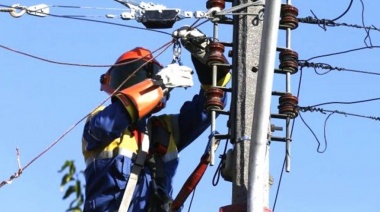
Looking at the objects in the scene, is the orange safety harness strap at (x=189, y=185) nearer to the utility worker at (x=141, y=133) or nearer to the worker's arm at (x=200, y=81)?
the utility worker at (x=141, y=133)

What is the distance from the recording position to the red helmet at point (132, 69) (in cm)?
869

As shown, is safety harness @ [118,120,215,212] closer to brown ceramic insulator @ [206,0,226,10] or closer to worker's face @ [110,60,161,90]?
worker's face @ [110,60,161,90]

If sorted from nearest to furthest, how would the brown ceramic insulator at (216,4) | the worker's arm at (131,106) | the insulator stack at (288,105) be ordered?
the insulator stack at (288,105)
the worker's arm at (131,106)
the brown ceramic insulator at (216,4)

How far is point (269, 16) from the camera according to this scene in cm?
707

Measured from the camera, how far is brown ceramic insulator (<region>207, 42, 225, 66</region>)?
8.04 m

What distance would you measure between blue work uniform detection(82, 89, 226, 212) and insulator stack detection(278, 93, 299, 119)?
0.45 metres

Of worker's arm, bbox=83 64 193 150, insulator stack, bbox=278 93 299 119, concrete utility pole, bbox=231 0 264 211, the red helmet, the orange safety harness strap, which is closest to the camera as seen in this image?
concrete utility pole, bbox=231 0 264 211

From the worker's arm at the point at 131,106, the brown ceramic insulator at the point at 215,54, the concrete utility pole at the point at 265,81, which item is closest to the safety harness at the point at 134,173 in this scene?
the worker's arm at the point at 131,106

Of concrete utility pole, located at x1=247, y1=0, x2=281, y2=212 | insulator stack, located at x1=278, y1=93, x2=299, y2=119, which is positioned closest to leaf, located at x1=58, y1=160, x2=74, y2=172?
concrete utility pole, located at x1=247, y1=0, x2=281, y2=212

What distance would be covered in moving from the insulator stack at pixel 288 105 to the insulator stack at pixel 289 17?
509mm

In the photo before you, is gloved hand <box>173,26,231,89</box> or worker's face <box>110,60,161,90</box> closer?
gloved hand <box>173,26,231,89</box>

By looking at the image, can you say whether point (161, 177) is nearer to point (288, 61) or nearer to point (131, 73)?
point (131, 73)

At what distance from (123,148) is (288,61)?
1.30 metres

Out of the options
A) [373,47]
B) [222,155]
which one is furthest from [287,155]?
[373,47]
